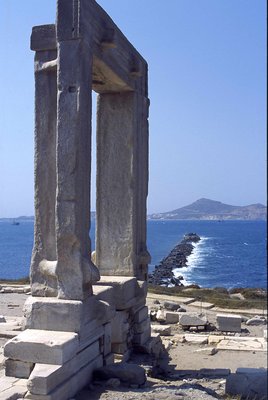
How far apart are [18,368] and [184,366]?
3.51 meters

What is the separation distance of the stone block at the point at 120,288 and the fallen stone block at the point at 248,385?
2.28 m

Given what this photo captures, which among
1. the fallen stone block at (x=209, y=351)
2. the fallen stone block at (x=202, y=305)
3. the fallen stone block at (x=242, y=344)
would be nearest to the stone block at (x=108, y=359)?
the fallen stone block at (x=209, y=351)

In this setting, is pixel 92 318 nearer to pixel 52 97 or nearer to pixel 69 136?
pixel 69 136

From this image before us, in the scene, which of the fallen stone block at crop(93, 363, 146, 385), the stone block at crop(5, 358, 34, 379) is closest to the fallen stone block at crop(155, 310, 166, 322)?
the fallen stone block at crop(93, 363, 146, 385)

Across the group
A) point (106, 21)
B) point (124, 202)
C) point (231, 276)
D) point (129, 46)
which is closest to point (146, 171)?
point (124, 202)

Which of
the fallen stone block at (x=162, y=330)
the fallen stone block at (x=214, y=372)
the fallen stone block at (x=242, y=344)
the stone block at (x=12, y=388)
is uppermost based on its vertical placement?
the stone block at (x=12, y=388)

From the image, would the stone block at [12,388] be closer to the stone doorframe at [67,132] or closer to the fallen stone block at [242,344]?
the stone doorframe at [67,132]

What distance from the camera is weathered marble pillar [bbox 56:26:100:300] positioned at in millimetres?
7039

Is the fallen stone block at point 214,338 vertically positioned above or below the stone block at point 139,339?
below

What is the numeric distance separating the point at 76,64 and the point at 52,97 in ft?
2.42

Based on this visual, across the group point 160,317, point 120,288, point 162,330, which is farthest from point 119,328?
point 160,317

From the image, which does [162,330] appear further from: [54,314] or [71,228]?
[71,228]

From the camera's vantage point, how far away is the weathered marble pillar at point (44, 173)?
760cm

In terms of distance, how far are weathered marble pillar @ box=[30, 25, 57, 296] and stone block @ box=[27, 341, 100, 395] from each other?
1.14 meters
